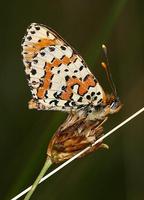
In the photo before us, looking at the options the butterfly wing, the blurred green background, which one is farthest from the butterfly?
the blurred green background

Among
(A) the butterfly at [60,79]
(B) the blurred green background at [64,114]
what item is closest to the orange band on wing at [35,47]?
(A) the butterfly at [60,79]

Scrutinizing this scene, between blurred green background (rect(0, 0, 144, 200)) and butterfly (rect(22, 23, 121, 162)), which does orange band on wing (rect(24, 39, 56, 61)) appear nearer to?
butterfly (rect(22, 23, 121, 162))

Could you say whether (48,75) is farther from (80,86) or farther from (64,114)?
(64,114)

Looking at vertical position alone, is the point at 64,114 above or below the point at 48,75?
below

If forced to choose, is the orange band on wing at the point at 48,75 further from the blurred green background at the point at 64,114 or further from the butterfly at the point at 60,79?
the blurred green background at the point at 64,114

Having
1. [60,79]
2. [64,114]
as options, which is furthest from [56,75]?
[64,114]

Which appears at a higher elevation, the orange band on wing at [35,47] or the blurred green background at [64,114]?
the orange band on wing at [35,47]
